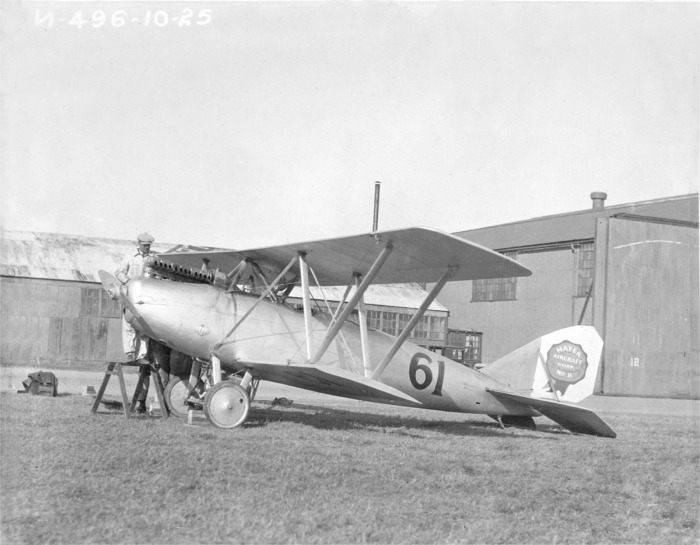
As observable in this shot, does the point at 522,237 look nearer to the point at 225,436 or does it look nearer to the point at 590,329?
the point at 590,329

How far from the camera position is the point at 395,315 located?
31.8 metres

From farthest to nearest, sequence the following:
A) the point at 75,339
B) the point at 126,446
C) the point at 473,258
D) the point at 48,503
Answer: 1. the point at 75,339
2. the point at 473,258
3. the point at 126,446
4. the point at 48,503

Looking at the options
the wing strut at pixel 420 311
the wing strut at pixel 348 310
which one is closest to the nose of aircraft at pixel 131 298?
the wing strut at pixel 348 310

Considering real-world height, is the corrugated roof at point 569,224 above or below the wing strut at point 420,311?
above

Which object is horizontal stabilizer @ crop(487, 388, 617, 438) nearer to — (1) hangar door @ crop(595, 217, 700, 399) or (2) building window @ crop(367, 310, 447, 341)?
(1) hangar door @ crop(595, 217, 700, 399)

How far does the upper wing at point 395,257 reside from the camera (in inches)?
A: 371

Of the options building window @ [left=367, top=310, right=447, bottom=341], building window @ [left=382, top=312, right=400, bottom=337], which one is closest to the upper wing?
building window @ [left=367, top=310, right=447, bottom=341]

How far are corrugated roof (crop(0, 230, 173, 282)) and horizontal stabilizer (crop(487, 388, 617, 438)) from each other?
64.2ft

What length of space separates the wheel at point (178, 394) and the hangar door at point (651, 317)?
65.7ft

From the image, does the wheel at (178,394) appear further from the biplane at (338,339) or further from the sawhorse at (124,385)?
the sawhorse at (124,385)

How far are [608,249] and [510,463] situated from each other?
71.0ft

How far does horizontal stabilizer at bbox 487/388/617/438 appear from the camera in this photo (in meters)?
11.3

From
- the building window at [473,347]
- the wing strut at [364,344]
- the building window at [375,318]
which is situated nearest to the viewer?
the wing strut at [364,344]

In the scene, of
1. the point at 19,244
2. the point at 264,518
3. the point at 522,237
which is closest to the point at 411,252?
the point at 264,518
